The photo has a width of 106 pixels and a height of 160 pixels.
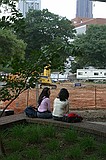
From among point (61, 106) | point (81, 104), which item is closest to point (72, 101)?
point (81, 104)

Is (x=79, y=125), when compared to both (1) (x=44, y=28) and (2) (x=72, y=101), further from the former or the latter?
(1) (x=44, y=28)

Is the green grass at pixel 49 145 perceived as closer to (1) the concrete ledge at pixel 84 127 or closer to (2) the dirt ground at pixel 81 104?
(1) the concrete ledge at pixel 84 127

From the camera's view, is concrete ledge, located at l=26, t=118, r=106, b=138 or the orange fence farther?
the orange fence

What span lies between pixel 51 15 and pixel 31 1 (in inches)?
2483

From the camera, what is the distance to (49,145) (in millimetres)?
5375

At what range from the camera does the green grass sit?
4855mm

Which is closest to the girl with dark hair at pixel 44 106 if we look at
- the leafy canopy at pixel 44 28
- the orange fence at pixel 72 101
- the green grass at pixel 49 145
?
the green grass at pixel 49 145

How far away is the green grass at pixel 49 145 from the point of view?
4855 millimetres

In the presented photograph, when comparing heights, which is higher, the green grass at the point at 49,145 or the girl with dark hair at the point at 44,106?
the girl with dark hair at the point at 44,106

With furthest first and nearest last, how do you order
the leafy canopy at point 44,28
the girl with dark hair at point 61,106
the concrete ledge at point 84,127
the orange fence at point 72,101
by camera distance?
the leafy canopy at point 44,28 < the orange fence at point 72,101 < the girl with dark hair at point 61,106 < the concrete ledge at point 84,127

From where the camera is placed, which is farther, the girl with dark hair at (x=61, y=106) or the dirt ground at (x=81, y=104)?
the dirt ground at (x=81, y=104)

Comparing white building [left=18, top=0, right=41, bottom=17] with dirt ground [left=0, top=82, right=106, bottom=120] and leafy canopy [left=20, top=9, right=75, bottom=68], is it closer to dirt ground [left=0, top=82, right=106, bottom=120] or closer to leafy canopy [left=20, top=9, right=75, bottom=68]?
dirt ground [left=0, top=82, right=106, bottom=120]

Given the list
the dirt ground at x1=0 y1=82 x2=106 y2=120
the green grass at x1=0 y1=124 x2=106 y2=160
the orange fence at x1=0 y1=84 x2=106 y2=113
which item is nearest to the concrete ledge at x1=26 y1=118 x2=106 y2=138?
the green grass at x1=0 y1=124 x2=106 y2=160

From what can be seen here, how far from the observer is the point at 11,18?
4.65m
